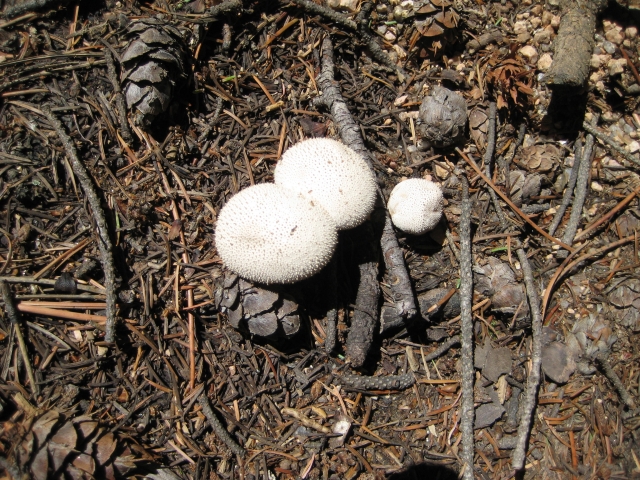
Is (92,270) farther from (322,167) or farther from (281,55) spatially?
(281,55)

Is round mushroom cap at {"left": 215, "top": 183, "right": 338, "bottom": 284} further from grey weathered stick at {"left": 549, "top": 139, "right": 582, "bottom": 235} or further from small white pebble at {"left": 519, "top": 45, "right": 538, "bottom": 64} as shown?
small white pebble at {"left": 519, "top": 45, "right": 538, "bottom": 64}

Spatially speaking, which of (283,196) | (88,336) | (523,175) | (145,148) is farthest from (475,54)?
(88,336)

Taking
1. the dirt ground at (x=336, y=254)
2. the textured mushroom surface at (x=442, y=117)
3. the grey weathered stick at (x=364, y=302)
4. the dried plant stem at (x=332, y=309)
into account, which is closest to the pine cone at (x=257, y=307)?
the dirt ground at (x=336, y=254)

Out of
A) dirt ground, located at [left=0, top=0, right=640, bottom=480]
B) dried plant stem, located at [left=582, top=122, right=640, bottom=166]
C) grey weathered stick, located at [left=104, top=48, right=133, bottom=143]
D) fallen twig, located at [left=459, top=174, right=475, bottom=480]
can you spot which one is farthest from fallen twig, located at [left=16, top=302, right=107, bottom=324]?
dried plant stem, located at [left=582, top=122, right=640, bottom=166]

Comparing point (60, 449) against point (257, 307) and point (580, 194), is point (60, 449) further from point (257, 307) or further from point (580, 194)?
point (580, 194)

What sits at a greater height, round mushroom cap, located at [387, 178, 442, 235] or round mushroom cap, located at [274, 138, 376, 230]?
round mushroom cap, located at [274, 138, 376, 230]
